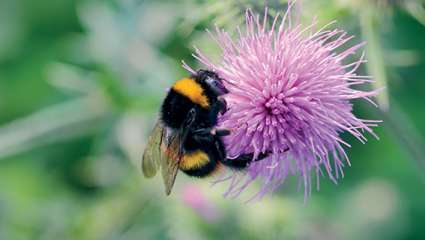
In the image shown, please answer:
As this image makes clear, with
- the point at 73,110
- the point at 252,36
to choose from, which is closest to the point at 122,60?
the point at 73,110

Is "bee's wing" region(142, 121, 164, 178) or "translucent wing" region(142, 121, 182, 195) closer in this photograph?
"translucent wing" region(142, 121, 182, 195)

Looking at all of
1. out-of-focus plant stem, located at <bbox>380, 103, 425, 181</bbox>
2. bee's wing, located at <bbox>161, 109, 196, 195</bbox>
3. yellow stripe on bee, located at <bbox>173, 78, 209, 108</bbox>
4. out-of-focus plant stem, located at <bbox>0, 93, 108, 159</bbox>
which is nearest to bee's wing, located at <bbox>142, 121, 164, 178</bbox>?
bee's wing, located at <bbox>161, 109, 196, 195</bbox>

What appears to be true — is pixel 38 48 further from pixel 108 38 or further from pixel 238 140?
pixel 238 140

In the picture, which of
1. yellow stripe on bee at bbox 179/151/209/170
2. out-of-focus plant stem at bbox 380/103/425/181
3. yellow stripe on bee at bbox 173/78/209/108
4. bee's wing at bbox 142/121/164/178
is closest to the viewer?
yellow stripe on bee at bbox 173/78/209/108

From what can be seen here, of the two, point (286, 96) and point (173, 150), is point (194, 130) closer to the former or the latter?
point (173, 150)

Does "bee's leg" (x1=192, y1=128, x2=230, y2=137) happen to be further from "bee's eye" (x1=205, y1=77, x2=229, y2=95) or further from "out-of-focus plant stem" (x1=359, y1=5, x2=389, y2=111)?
"out-of-focus plant stem" (x1=359, y1=5, x2=389, y2=111)

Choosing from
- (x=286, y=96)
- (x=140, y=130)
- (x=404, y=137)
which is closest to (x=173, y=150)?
(x=286, y=96)

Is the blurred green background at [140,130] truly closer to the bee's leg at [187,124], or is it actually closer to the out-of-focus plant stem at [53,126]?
the out-of-focus plant stem at [53,126]
